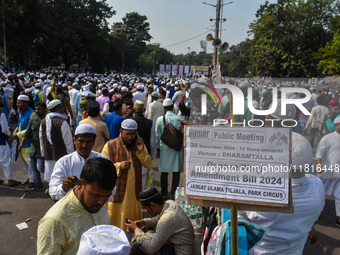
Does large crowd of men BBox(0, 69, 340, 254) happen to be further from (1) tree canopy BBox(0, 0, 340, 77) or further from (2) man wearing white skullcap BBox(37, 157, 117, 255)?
(1) tree canopy BBox(0, 0, 340, 77)

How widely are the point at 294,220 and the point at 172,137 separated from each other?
3.08 meters

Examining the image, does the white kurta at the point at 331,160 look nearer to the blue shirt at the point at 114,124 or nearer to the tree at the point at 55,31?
the blue shirt at the point at 114,124

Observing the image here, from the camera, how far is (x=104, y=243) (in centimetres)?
128

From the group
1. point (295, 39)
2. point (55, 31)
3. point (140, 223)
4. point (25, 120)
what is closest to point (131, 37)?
point (55, 31)

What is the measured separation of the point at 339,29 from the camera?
816 inches

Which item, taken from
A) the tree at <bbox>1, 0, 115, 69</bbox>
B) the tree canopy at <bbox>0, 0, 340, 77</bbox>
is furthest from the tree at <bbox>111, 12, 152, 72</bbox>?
the tree canopy at <bbox>0, 0, 340, 77</bbox>

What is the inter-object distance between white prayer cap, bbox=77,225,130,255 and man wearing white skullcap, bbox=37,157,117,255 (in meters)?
0.49

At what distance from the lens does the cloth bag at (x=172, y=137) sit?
5148 millimetres

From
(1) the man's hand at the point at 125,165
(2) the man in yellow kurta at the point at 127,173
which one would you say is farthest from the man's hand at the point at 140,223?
(1) the man's hand at the point at 125,165

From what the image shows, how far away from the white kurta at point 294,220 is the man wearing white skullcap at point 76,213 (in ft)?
4.11

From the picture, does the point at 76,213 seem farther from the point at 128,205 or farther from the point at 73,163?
the point at 128,205

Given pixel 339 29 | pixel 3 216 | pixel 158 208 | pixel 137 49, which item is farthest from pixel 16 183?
pixel 137 49

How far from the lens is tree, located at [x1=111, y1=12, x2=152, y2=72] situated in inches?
2433

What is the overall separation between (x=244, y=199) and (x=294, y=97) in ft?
2.72
